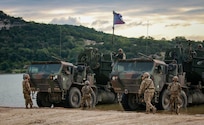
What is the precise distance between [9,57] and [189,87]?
7587 centimetres

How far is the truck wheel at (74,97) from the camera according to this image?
23109mm

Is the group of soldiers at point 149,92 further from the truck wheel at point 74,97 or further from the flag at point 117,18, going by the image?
the flag at point 117,18

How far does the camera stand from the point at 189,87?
2458 centimetres

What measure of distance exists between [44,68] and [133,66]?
447 centimetres

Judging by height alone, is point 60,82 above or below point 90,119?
above

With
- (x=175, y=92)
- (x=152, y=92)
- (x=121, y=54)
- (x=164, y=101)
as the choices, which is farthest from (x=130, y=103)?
(x=152, y=92)

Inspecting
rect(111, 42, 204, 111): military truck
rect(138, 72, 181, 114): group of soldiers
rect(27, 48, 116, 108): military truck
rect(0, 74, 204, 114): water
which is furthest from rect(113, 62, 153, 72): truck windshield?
rect(27, 48, 116, 108): military truck

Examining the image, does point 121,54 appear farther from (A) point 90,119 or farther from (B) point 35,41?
(B) point 35,41

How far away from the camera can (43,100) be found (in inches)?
939

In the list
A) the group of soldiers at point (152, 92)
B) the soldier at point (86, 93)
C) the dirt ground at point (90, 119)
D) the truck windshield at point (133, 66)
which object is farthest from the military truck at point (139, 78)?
the dirt ground at point (90, 119)

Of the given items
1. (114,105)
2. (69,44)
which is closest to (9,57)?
(69,44)

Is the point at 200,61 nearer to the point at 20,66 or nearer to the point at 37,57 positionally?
the point at 37,57

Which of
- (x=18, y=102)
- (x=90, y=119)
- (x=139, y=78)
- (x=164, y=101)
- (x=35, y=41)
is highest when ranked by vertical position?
(x=35, y=41)

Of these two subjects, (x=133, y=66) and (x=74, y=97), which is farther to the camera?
(x=74, y=97)
